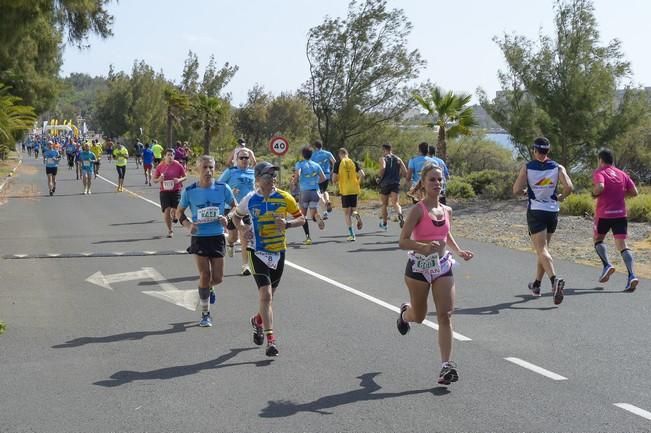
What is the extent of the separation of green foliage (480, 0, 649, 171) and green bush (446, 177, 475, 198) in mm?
2411

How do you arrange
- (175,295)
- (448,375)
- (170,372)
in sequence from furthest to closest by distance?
1. (175,295)
2. (170,372)
3. (448,375)

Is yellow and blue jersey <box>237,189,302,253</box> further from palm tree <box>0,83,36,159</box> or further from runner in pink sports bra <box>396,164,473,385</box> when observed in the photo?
palm tree <box>0,83,36,159</box>

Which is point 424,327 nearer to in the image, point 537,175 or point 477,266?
point 537,175

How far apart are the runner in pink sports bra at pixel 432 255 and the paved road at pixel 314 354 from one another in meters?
0.55

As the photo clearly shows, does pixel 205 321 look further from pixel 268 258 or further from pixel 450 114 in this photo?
pixel 450 114

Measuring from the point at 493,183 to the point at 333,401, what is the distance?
82.7 feet

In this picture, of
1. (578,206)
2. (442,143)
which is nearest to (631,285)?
(578,206)

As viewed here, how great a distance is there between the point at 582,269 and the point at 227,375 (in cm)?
787

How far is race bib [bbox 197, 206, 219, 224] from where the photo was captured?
30.5 feet

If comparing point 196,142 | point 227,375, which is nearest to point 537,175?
point 227,375

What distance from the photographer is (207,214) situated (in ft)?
30.6

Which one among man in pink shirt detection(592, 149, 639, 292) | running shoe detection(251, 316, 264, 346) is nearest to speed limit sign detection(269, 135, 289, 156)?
man in pink shirt detection(592, 149, 639, 292)

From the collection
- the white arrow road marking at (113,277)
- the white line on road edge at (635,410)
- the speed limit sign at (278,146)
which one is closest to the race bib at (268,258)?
the white line on road edge at (635,410)

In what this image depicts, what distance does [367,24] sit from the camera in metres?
42.4
